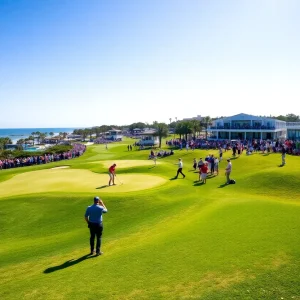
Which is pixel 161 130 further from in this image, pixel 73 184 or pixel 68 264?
pixel 68 264

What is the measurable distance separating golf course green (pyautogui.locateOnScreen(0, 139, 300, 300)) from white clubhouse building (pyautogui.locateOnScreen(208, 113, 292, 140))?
57.4 meters

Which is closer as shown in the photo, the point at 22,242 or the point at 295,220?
the point at 295,220

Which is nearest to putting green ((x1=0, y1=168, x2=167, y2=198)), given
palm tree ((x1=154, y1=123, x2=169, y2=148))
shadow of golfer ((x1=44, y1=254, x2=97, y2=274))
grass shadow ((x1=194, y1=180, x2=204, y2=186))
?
grass shadow ((x1=194, y1=180, x2=204, y2=186))

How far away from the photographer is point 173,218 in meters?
17.2

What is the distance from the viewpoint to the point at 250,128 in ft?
265

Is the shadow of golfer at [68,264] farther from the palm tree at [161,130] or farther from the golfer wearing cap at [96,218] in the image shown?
the palm tree at [161,130]

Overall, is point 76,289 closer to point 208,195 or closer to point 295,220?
point 295,220

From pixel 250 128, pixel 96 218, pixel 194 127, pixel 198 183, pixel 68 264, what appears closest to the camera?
pixel 68 264

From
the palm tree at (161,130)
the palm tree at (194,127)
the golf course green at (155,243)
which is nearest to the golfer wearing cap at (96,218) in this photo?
the golf course green at (155,243)

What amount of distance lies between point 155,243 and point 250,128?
7366 cm

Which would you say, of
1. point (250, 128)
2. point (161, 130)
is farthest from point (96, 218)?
point (250, 128)

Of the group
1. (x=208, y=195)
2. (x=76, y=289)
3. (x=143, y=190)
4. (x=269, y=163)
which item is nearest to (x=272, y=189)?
(x=208, y=195)

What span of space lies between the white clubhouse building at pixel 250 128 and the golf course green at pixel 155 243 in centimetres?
5736

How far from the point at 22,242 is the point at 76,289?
7.87 m
